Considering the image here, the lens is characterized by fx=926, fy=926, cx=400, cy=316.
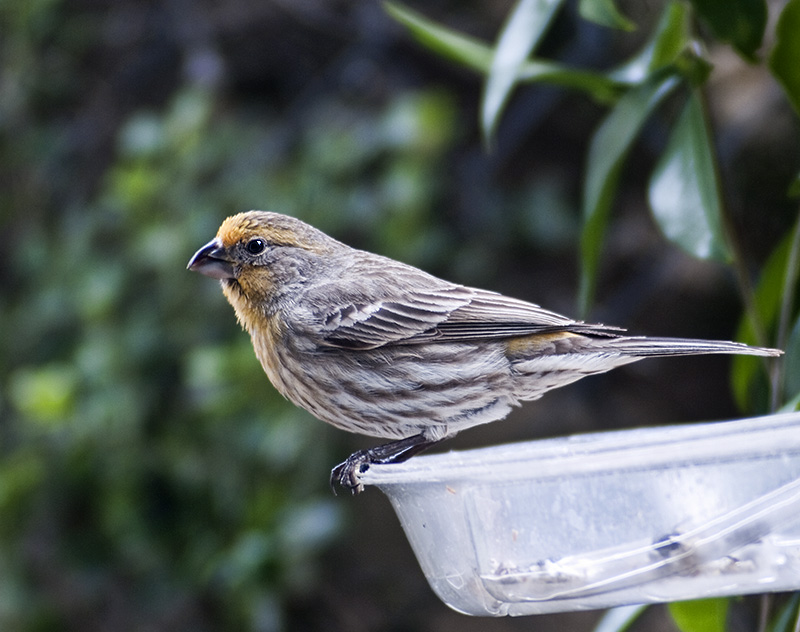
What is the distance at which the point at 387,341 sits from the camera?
7.23 ft

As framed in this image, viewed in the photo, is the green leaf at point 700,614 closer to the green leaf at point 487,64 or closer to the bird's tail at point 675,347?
the bird's tail at point 675,347

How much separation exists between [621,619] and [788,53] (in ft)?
4.12

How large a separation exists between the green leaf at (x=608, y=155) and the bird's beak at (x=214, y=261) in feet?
2.75

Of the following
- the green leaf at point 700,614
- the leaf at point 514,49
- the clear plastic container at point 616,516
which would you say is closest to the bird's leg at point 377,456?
the clear plastic container at point 616,516

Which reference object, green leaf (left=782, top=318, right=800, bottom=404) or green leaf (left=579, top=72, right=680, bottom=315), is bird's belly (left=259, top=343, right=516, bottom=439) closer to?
green leaf (left=579, top=72, right=680, bottom=315)

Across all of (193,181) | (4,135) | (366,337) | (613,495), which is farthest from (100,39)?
(613,495)

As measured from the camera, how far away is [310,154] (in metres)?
3.91

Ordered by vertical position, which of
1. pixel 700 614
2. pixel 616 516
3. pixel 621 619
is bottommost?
pixel 621 619

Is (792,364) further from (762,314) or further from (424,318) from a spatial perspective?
(424,318)

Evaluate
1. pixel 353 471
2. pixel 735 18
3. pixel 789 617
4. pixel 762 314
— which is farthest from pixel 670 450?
pixel 762 314

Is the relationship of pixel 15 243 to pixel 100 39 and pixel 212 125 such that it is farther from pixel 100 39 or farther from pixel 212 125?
pixel 212 125

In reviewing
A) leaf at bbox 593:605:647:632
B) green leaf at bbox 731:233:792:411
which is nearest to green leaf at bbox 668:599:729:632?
leaf at bbox 593:605:647:632

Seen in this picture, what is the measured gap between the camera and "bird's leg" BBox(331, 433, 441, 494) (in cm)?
193

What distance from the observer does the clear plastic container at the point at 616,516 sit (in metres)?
1.23
